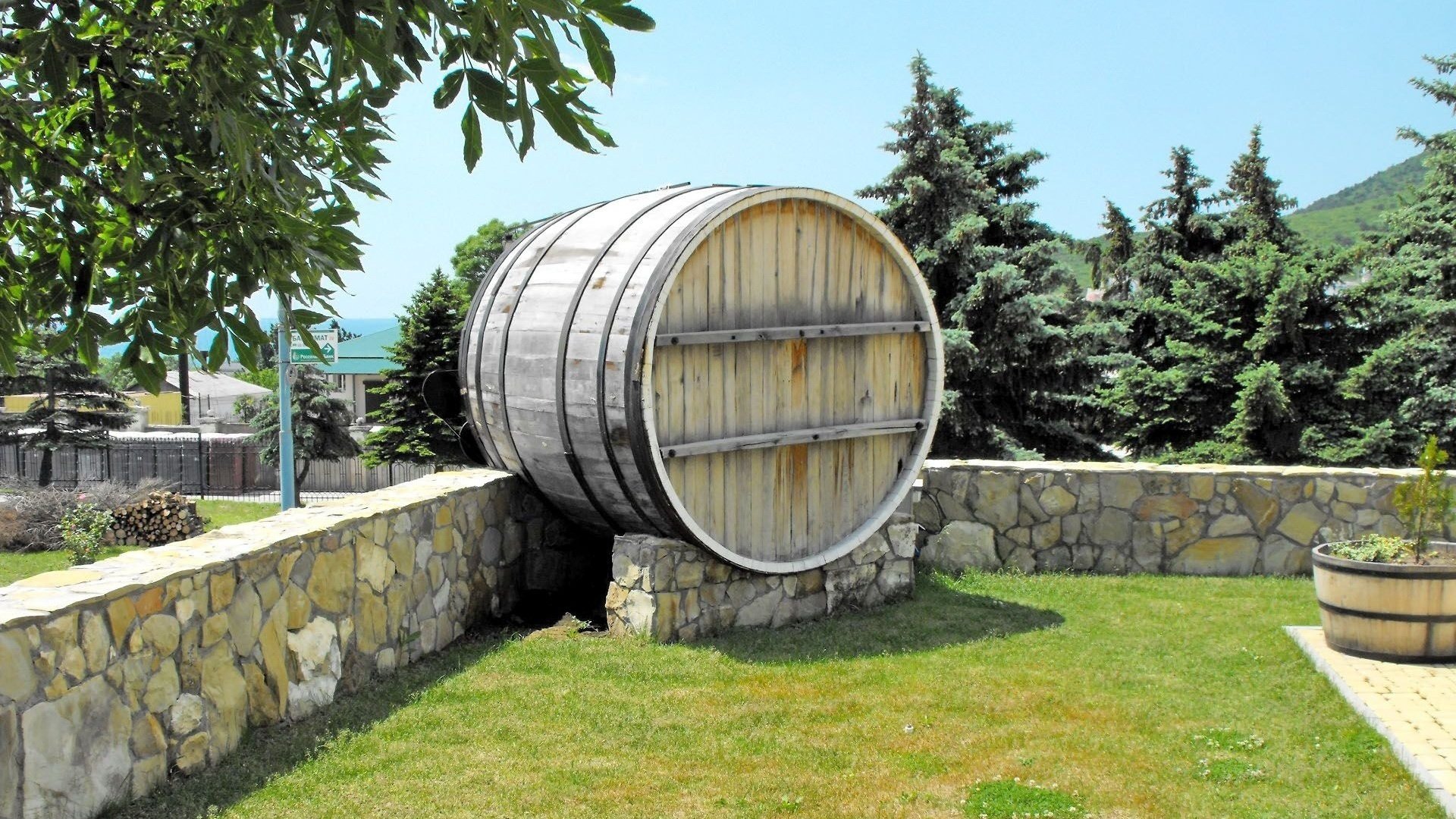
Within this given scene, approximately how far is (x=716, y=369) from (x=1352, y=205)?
4975 inches

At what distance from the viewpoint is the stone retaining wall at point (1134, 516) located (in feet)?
29.3

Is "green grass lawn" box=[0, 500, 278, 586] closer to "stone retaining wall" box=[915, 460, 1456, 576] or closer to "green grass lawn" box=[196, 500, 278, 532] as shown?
"green grass lawn" box=[196, 500, 278, 532]

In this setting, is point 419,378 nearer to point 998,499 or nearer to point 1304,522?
point 998,499

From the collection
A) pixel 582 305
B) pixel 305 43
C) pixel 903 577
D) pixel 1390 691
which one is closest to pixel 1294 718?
pixel 1390 691

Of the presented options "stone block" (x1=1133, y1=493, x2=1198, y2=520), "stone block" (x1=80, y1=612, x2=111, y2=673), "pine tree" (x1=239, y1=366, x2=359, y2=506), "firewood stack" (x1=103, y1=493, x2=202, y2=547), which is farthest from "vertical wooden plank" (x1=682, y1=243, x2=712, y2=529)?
Result: "pine tree" (x1=239, y1=366, x2=359, y2=506)

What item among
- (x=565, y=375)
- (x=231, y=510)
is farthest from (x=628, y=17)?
(x=231, y=510)

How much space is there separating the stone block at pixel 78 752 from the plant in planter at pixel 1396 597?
19.3 feet

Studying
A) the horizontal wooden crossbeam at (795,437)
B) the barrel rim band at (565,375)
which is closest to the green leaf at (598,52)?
the barrel rim band at (565,375)

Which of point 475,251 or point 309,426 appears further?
point 475,251

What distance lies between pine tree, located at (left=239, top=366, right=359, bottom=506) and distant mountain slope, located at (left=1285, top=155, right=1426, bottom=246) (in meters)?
93.4

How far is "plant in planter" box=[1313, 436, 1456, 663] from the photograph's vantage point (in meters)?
6.21

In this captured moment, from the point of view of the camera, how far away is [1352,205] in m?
116

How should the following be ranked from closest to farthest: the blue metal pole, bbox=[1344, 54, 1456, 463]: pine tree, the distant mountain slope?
the blue metal pole → bbox=[1344, 54, 1456, 463]: pine tree → the distant mountain slope

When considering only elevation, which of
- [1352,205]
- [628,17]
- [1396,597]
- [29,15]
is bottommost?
[1396,597]
